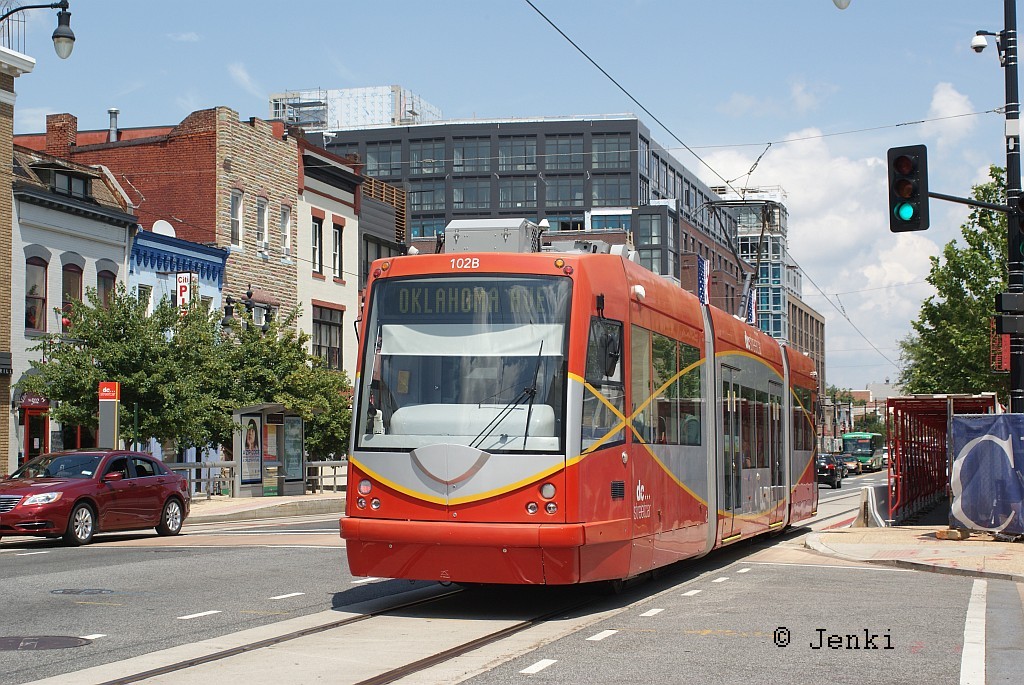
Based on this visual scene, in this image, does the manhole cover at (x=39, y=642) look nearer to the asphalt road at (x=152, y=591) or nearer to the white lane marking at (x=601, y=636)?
the asphalt road at (x=152, y=591)

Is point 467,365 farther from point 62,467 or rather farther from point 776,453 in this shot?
point 62,467

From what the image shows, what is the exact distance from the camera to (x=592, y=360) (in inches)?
465

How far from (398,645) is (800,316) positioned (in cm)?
13505

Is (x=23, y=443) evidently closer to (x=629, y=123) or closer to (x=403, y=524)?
(x=403, y=524)

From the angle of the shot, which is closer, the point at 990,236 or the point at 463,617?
the point at 463,617

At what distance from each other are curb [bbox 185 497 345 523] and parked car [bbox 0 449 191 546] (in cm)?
498

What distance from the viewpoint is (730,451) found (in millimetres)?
17156

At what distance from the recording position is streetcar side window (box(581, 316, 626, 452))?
1167 cm

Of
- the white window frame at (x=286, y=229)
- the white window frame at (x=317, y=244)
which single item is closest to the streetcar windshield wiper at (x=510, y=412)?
the white window frame at (x=286, y=229)

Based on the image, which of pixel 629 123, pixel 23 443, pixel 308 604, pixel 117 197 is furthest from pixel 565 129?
pixel 308 604

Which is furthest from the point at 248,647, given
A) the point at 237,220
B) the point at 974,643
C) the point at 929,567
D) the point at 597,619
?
the point at 237,220

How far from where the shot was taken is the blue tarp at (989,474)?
68.4ft

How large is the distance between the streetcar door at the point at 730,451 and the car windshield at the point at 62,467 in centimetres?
1074

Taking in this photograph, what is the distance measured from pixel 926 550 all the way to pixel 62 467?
1375 centimetres
